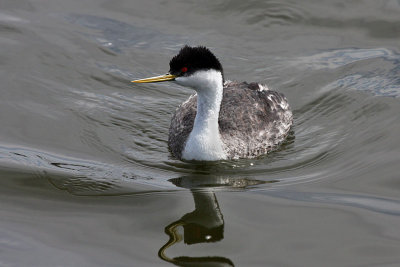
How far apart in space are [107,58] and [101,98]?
5.66 feet

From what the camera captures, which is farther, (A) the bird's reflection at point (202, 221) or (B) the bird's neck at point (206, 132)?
(B) the bird's neck at point (206, 132)

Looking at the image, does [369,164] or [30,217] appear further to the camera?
[369,164]

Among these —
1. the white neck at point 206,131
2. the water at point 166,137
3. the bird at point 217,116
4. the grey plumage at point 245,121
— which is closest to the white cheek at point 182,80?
the bird at point 217,116

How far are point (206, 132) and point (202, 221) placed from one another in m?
1.95

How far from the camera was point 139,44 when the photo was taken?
1462 cm

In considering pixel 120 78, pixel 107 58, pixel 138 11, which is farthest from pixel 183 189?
pixel 138 11

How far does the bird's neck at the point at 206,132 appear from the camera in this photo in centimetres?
1009

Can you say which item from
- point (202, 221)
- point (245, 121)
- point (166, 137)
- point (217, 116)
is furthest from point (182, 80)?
point (202, 221)

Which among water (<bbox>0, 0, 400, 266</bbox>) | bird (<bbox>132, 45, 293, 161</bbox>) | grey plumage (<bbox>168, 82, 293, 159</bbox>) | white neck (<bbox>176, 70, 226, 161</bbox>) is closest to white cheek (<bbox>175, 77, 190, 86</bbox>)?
bird (<bbox>132, 45, 293, 161</bbox>)

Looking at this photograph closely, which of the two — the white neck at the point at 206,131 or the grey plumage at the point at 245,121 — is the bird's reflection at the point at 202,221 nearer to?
the white neck at the point at 206,131

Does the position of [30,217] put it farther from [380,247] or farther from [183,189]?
[380,247]

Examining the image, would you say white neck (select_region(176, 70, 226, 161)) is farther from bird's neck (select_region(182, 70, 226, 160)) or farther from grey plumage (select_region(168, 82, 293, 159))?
grey plumage (select_region(168, 82, 293, 159))

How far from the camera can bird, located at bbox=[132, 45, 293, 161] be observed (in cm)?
965

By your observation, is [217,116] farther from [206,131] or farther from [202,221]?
[202,221]
